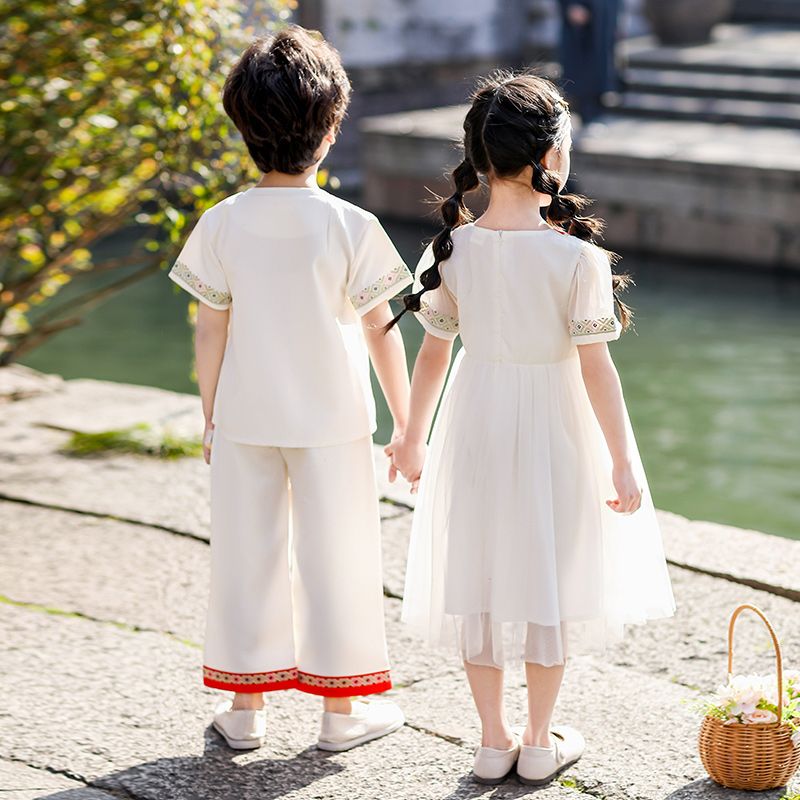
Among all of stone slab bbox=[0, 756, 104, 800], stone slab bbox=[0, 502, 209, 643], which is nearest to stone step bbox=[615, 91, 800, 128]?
stone slab bbox=[0, 502, 209, 643]

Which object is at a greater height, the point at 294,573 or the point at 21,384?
the point at 294,573

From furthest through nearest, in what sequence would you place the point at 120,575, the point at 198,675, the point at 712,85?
the point at 712,85 < the point at 120,575 < the point at 198,675

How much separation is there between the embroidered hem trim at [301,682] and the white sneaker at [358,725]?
0.07 m

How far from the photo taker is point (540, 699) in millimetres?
2793

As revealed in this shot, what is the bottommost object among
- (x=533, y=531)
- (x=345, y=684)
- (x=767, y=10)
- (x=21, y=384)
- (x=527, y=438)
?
(x=21, y=384)

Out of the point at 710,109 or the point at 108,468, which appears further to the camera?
the point at 710,109

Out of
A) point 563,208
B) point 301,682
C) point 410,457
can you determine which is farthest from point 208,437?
point 563,208

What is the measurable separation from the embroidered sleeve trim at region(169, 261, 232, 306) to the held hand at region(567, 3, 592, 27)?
34.8ft

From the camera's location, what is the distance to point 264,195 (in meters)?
2.83

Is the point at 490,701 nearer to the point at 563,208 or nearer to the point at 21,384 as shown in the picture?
the point at 563,208

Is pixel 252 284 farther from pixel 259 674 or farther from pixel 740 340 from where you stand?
pixel 740 340

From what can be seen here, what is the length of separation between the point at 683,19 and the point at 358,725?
45.0 ft

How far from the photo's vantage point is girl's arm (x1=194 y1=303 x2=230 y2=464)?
115 inches

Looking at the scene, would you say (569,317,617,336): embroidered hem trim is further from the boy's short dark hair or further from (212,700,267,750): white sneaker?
(212,700,267,750): white sneaker
